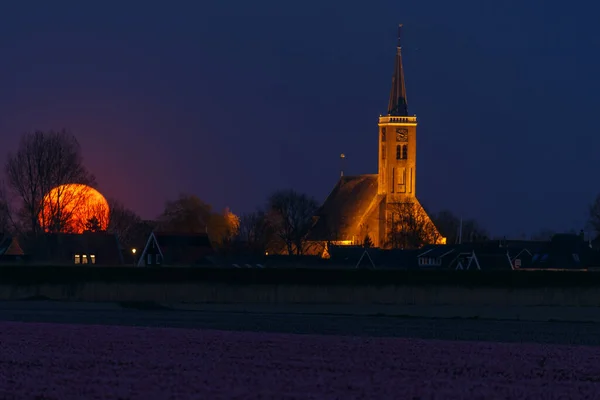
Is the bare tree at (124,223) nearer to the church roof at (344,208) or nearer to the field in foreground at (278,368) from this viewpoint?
the church roof at (344,208)

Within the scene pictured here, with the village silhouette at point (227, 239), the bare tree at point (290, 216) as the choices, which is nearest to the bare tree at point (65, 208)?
the village silhouette at point (227, 239)

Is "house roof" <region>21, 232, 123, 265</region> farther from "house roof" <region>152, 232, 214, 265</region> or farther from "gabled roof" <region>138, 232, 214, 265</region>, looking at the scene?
"house roof" <region>152, 232, 214, 265</region>

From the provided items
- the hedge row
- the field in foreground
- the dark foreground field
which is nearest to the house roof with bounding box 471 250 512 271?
the hedge row

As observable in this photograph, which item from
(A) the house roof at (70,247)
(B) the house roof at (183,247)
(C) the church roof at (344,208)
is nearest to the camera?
(A) the house roof at (70,247)

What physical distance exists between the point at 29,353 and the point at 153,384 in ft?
27.0

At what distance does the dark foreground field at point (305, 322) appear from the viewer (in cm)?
5294

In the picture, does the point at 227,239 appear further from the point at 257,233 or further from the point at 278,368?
the point at 278,368

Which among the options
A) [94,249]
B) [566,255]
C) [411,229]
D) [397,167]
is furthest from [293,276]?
[397,167]

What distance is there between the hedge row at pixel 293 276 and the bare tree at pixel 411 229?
72304mm

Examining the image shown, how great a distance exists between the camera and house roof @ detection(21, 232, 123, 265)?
Result: 102250 mm

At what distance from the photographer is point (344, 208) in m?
189

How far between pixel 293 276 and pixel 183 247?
146ft

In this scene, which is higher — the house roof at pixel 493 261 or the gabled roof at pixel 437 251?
the gabled roof at pixel 437 251

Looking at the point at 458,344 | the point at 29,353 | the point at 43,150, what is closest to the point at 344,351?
the point at 458,344
